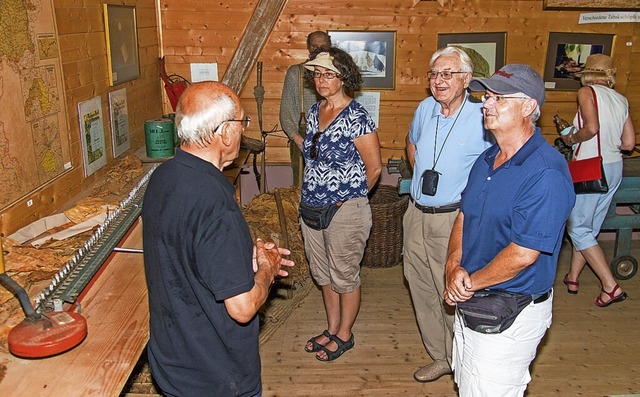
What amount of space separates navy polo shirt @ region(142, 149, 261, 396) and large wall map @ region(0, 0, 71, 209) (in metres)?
1.38

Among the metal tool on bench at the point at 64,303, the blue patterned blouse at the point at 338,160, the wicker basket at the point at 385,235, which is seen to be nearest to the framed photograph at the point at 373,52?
the wicker basket at the point at 385,235

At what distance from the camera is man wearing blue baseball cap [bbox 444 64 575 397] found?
2225 millimetres

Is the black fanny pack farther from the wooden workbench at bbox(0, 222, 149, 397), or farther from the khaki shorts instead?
the wooden workbench at bbox(0, 222, 149, 397)

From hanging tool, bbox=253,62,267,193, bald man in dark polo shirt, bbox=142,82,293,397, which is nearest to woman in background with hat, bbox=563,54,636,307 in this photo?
hanging tool, bbox=253,62,267,193

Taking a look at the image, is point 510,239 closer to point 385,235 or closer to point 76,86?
point 76,86

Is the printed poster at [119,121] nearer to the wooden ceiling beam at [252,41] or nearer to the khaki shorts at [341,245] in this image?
the wooden ceiling beam at [252,41]

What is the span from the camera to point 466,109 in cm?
322

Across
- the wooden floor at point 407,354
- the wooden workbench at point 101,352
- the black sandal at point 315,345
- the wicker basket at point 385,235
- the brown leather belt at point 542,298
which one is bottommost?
the wooden floor at point 407,354

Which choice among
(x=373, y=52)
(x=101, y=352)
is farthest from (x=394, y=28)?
(x=101, y=352)

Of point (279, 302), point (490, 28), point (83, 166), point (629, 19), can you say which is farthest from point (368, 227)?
point (629, 19)

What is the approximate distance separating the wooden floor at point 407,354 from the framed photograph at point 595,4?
8.74 feet

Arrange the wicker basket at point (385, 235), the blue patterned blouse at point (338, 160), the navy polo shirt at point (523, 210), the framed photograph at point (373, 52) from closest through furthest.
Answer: the navy polo shirt at point (523, 210), the blue patterned blouse at point (338, 160), the wicker basket at point (385, 235), the framed photograph at point (373, 52)

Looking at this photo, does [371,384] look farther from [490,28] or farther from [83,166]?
[490,28]

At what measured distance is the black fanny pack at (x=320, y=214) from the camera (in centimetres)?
352
